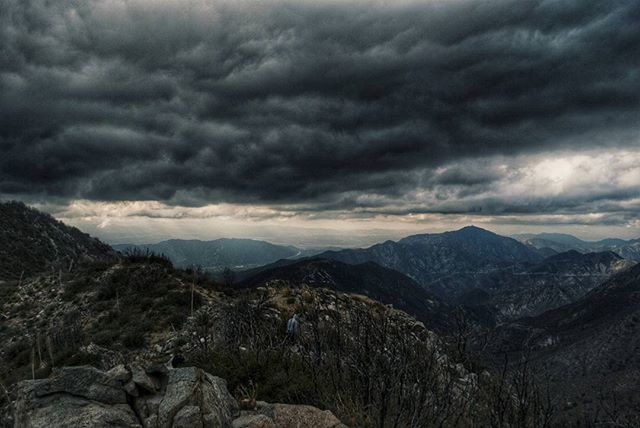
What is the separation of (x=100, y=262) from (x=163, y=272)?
296 inches

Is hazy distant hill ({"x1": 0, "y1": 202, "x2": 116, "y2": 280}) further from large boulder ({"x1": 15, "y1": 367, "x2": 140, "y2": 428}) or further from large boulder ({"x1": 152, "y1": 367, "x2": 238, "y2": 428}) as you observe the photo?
large boulder ({"x1": 152, "y1": 367, "x2": 238, "y2": 428})

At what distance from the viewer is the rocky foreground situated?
5746mm

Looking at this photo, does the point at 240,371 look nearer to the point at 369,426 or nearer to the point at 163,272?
the point at 369,426

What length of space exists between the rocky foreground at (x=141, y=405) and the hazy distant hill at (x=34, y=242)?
66901mm

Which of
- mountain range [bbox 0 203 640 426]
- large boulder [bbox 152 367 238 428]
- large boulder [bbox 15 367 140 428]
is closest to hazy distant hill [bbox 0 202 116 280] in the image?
mountain range [bbox 0 203 640 426]

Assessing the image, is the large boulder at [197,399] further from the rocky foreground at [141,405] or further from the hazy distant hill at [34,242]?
the hazy distant hill at [34,242]

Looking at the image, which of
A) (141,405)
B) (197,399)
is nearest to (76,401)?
(141,405)

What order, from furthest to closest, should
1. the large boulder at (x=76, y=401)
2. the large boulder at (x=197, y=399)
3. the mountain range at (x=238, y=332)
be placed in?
the mountain range at (x=238, y=332)
the large boulder at (x=197, y=399)
the large boulder at (x=76, y=401)

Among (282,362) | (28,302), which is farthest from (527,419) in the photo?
(28,302)

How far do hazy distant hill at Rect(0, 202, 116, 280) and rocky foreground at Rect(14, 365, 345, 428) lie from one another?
66.9m

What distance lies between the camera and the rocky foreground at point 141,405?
5746mm

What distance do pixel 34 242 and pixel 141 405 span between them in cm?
13139

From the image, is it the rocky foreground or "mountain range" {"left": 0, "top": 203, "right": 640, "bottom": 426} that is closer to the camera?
the rocky foreground

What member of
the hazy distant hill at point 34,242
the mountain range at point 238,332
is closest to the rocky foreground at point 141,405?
the mountain range at point 238,332
